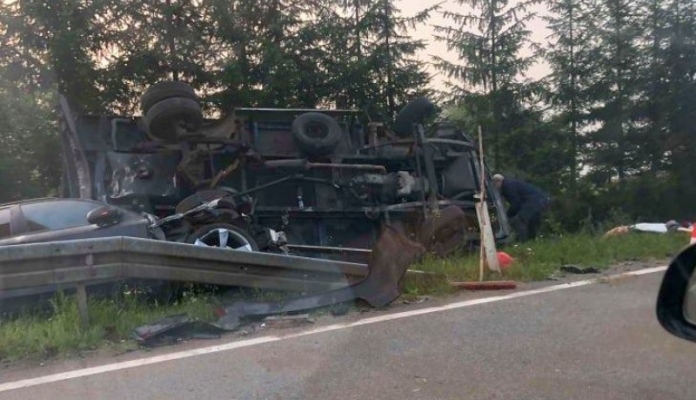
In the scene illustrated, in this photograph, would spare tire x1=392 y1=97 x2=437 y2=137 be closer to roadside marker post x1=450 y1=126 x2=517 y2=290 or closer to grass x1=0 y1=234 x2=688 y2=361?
grass x1=0 y1=234 x2=688 y2=361

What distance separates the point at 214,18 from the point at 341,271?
35.0ft

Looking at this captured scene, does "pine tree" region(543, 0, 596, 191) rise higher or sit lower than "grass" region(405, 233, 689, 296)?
higher

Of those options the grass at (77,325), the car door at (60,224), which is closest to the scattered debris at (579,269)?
the grass at (77,325)

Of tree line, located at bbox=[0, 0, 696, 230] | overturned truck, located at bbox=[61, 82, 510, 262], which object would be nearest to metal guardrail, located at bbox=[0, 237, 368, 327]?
overturned truck, located at bbox=[61, 82, 510, 262]

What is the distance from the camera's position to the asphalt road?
507cm

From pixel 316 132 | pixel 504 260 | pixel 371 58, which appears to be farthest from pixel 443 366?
pixel 371 58

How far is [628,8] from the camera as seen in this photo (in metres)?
20.0

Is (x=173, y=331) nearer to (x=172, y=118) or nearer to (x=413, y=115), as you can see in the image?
(x=172, y=118)

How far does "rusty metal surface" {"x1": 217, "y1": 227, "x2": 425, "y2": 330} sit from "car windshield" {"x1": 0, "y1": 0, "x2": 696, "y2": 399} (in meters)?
0.02

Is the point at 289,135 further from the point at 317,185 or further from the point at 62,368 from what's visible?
the point at 62,368

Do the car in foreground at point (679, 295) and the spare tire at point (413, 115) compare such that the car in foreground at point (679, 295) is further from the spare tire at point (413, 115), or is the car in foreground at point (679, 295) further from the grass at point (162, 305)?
the spare tire at point (413, 115)

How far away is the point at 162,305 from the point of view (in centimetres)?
768

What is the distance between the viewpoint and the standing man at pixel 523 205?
13000 millimetres

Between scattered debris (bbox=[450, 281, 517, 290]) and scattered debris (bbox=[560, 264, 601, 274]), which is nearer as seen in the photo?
scattered debris (bbox=[450, 281, 517, 290])
